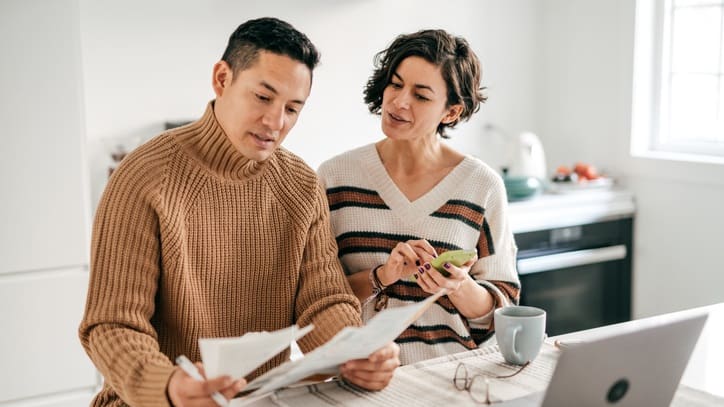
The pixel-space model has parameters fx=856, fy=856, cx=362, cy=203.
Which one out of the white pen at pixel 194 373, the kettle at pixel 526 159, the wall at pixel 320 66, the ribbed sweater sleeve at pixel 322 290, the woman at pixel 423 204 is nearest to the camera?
the white pen at pixel 194 373

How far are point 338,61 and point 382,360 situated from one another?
2198 millimetres

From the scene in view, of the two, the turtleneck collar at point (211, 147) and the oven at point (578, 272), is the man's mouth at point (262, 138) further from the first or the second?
the oven at point (578, 272)

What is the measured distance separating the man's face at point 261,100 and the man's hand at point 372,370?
40cm

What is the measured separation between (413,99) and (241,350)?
92 centimetres

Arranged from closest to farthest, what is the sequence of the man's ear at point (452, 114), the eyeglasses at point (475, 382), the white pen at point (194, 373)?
the white pen at point (194, 373), the eyeglasses at point (475, 382), the man's ear at point (452, 114)

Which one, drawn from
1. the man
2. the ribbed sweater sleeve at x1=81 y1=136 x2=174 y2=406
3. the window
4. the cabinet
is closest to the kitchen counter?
the window

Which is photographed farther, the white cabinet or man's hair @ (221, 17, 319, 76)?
the white cabinet

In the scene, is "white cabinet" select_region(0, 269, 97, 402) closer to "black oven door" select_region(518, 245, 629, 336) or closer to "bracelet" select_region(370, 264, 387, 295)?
"bracelet" select_region(370, 264, 387, 295)

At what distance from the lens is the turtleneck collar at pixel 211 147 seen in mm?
1543

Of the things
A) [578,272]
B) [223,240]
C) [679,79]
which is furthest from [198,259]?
[679,79]

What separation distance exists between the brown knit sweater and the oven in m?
1.72

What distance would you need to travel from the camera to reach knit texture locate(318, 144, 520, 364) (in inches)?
73.7

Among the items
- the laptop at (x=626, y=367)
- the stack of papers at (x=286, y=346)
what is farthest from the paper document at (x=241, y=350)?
the laptop at (x=626, y=367)

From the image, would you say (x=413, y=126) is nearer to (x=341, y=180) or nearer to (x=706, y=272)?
(x=341, y=180)
